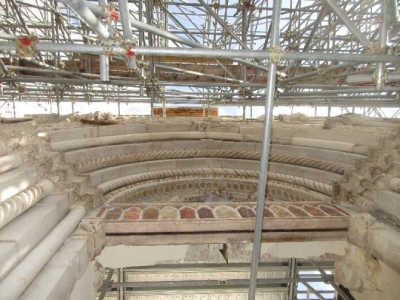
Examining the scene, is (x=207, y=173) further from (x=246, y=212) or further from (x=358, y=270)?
(x=358, y=270)

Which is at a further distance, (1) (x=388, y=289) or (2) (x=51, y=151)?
(2) (x=51, y=151)

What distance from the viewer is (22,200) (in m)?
2.63

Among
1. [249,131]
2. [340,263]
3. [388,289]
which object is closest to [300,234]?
[340,263]

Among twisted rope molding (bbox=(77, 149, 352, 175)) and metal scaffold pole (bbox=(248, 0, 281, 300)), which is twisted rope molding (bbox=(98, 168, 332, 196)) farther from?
metal scaffold pole (bbox=(248, 0, 281, 300))

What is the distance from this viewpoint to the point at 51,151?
3.91 metres

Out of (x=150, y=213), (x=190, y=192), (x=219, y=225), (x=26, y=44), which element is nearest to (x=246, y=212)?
(x=219, y=225)

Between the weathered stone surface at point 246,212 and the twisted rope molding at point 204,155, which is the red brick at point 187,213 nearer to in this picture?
the weathered stone surface at point 246,212

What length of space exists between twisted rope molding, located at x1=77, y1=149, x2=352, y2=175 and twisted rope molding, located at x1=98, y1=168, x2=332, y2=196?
36 centimetres

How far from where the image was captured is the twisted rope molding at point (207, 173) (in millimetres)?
4582

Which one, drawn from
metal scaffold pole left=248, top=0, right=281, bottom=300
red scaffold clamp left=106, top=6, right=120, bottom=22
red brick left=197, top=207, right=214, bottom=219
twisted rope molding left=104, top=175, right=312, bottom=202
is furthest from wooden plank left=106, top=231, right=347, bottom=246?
red scaffold clamp left=106, top=6, right=120, bottom=22

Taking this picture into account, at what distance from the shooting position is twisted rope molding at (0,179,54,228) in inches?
91.9

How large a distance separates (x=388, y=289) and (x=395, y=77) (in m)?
2.67

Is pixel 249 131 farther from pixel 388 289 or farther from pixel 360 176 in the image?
pixel 388 289

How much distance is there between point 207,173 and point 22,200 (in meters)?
3.83
